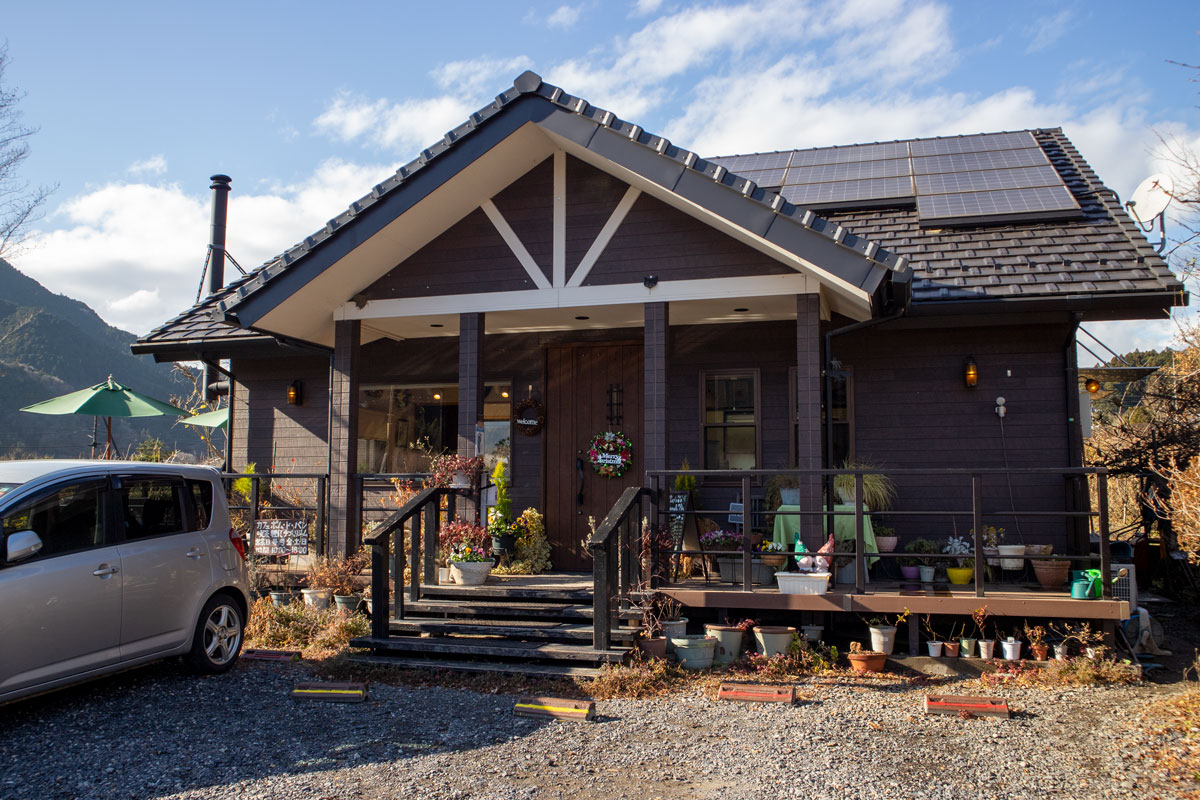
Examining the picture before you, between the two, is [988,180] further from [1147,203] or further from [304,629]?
[304,629]

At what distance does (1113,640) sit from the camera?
686 cm

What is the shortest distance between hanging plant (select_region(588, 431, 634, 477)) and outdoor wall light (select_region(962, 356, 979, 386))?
11.5ft

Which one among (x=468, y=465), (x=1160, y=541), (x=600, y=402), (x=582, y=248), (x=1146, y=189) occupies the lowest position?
(x=1160, y=541)

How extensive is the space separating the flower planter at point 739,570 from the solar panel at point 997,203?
460 cm

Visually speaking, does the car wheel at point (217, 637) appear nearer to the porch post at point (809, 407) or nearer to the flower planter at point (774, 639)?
the flower planter at point (774, 639)

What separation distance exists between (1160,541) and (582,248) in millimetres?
7704

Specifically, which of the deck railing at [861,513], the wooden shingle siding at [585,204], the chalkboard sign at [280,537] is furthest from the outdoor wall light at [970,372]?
the chalkboard sign at [280,537]

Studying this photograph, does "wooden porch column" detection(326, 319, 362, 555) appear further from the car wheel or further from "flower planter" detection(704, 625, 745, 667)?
"flower planter" detection(704, 625, 745, 667)

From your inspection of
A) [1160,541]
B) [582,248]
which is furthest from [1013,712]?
[1160,541]

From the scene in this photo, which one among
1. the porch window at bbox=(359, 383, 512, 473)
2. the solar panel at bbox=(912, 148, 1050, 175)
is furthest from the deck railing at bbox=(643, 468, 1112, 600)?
the solar panel at bbox=(912, 148, 1050, 175)

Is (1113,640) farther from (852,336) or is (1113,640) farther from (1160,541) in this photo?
(1160,541)

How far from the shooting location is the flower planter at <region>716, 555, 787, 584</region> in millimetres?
7809

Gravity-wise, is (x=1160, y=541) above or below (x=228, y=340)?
below

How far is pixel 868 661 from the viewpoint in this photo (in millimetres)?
6891
